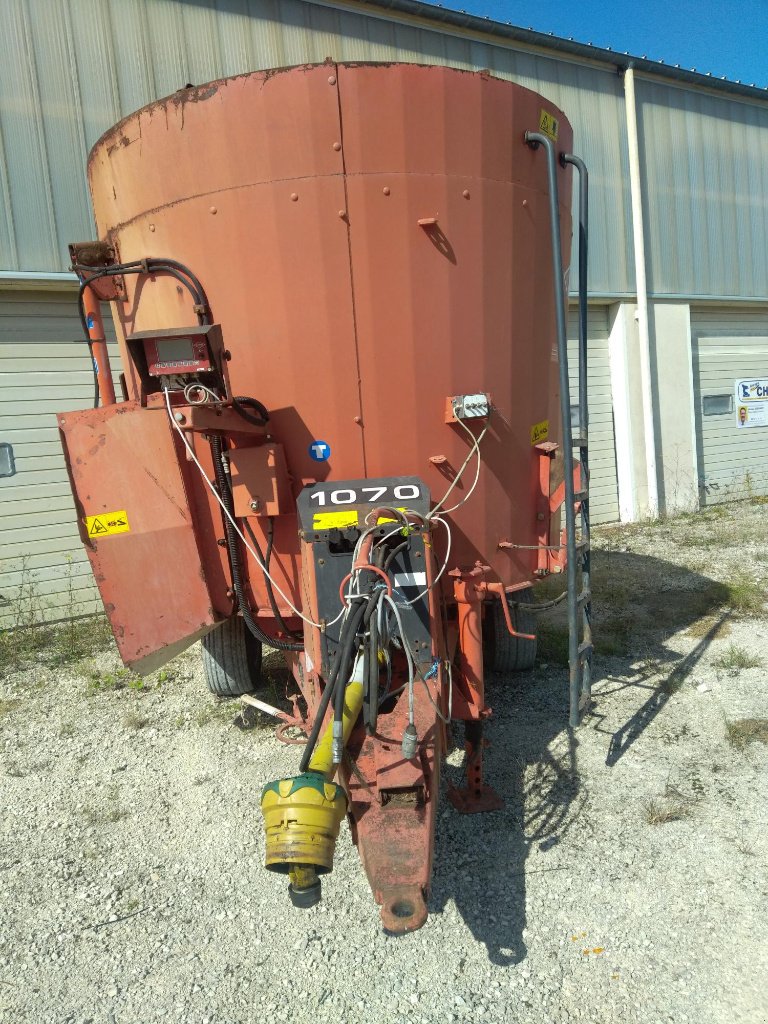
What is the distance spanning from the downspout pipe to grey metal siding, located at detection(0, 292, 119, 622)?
6.64m

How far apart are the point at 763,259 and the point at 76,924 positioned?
1165cm

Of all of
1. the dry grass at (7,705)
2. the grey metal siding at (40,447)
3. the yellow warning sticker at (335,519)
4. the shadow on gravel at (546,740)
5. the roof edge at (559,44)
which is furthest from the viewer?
the roof edge at (559,44)

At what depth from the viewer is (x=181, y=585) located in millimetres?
3234

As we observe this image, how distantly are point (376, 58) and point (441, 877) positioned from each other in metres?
7.93

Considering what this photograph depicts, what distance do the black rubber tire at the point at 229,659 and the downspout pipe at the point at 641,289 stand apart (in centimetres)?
703

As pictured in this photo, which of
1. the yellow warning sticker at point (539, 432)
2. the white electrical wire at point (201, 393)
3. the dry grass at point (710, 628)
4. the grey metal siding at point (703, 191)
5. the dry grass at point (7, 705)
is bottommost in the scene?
the dry grass at point (710, 628)

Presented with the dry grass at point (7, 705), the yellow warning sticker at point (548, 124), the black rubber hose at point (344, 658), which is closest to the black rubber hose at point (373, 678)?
the black rubber hose at point (344, 658)

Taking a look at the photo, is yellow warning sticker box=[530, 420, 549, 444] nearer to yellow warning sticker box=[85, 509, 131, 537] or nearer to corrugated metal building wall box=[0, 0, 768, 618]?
yellow warning sticker box=[85, 509, 131, 537]

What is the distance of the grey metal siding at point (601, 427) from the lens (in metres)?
9.39

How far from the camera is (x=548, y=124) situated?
334cm

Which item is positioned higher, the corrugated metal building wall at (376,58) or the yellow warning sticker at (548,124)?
the corrugated metal building wall at (376,58)

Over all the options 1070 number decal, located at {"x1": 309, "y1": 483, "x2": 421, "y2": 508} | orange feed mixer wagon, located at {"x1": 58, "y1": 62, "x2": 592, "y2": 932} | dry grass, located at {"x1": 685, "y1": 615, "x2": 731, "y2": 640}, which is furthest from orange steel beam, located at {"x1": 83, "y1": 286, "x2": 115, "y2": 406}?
dry grass, located at {"x1": 685, "y1": 615, "x2": 731, "y2": 640}

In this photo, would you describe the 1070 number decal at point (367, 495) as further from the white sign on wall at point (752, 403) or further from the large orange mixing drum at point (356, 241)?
the white sign on wall at point (752, 403)

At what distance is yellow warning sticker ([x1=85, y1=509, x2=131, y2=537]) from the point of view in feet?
10.4
